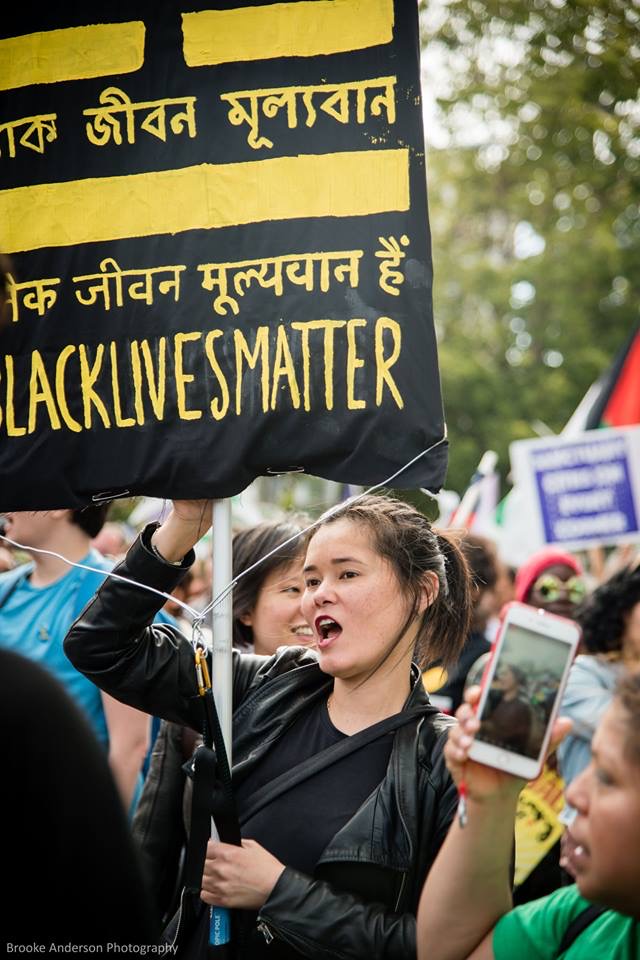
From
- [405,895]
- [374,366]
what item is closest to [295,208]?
[374,366]

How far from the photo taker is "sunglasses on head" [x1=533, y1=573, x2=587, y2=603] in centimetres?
546

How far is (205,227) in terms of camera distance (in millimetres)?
2721

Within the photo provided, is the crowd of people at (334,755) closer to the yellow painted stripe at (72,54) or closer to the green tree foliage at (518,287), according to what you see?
the yellow painted stripe at (72,54)

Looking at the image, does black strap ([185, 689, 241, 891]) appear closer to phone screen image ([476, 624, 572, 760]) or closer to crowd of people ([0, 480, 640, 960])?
crowd of people ([0, 480, 640, 960])

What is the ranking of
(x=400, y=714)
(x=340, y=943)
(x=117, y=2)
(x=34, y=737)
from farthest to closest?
(x=117, y=2), (x=400, y=714), (x=340, y=943), (x=34, y=737)

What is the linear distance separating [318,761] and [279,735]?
165 millimetres

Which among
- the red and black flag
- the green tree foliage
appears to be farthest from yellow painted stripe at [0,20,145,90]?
the green tree foliage

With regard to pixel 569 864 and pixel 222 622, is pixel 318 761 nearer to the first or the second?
pixel 222 622

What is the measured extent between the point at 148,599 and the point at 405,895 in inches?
34.5

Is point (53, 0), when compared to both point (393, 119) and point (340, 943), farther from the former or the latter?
point (340, 943)

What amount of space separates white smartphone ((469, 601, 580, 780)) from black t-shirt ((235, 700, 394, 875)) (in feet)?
2.04

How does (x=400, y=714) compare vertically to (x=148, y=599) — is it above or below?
below

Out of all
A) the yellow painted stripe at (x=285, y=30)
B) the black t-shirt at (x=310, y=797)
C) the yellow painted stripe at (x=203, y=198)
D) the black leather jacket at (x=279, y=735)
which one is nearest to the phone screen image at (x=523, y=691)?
the black leather jacket at (x=279, y=735)

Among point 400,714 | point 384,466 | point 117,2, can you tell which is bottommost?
point 400,714
